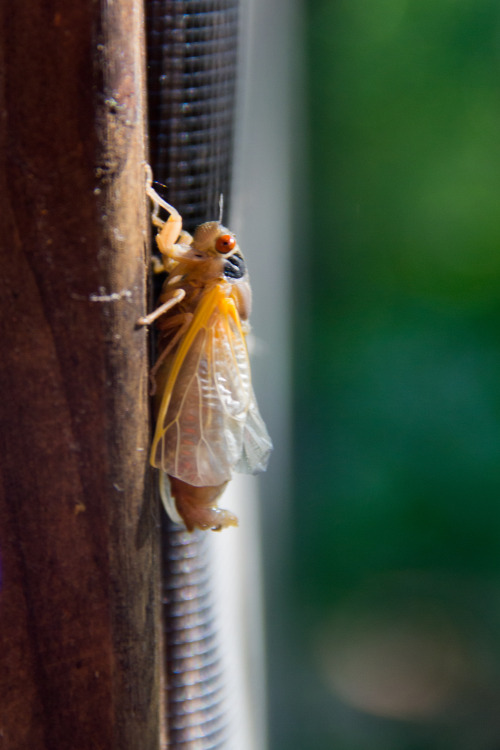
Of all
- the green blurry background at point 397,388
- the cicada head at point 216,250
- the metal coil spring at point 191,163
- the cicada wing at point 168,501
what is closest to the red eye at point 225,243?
the cicada head at point 216,250

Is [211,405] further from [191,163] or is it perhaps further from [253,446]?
[191,163]

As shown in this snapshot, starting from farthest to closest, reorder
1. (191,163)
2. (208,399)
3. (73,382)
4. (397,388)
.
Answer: (397,388) → (191,163) → (208,399) → (73,382)

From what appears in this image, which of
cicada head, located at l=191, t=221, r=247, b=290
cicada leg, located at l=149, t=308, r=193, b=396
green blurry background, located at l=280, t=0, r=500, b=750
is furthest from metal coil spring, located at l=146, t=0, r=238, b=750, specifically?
green blurry background, located at l=280, t=0, r=500, b=750

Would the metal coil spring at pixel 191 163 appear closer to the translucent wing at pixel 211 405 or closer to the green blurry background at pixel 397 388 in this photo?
the translucent wing at pixel 211 405

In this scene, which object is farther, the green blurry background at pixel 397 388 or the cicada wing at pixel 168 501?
the green blurry background at pixel 397 388

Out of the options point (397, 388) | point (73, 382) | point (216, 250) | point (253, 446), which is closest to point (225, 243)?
point (216, 250)

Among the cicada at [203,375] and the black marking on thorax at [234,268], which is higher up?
the black marking on thorax at [234,268]
